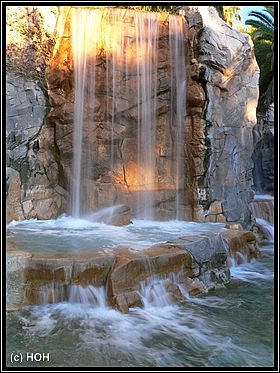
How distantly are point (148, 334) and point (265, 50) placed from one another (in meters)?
14.8

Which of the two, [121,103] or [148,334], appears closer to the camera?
[148,334]

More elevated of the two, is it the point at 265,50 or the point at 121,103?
the point at 265,50

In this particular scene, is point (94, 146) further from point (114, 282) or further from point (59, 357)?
point (59, 357)

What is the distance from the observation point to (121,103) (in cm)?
934

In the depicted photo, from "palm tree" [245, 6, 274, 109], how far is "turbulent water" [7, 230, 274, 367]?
1263cm

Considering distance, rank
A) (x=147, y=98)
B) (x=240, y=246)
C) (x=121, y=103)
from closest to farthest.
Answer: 1. (x=240, y=246)
2. (x=121, y=103)
3. (x=147, y=98)

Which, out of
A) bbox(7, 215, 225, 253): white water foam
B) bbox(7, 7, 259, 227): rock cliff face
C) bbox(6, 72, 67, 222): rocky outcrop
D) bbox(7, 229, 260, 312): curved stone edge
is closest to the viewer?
bbox(7, 229, 260, 312): curved stone edge

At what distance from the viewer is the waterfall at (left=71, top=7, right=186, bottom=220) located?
904cm

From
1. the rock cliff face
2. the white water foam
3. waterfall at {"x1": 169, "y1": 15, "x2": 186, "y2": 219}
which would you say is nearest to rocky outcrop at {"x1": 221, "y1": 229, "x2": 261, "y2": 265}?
the white water foam

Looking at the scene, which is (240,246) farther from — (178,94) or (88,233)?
(178,94)

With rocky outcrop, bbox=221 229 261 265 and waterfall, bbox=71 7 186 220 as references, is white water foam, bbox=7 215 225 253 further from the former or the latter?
waterfall, bbox=71 7 186 220

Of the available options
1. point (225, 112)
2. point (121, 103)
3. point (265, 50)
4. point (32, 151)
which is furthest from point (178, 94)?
point (265, 50)

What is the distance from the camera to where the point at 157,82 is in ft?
31.7
